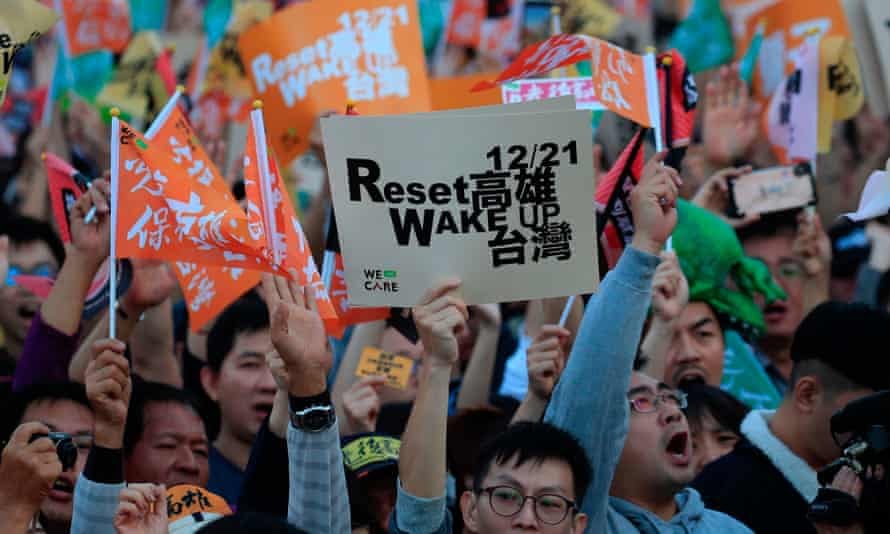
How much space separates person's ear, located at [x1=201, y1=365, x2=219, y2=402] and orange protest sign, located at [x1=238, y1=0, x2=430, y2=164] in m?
1.13

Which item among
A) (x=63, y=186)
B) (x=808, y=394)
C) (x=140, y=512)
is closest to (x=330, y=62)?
(x=63, y=186)

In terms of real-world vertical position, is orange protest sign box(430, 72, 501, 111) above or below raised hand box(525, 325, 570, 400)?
above

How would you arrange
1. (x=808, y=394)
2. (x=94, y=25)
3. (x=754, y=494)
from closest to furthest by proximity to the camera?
(x=754, y=494) → (x=808, y=394) → (x=94, y=25)

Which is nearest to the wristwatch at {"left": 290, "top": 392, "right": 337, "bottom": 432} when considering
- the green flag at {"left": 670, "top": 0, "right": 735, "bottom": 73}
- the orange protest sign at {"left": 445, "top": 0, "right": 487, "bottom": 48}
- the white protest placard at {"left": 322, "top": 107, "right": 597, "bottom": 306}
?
the white protest placard at {"left": 322, "top": 107, "right": 597, "bottom": 306}

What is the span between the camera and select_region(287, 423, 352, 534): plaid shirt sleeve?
413 centimetres

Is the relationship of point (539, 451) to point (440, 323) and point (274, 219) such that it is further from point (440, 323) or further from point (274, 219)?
point (274, 219)

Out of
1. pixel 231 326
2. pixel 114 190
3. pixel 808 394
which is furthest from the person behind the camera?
pixel 231 326

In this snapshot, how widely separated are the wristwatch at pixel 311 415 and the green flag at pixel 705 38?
17.6 feet

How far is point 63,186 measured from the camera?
19.2 ft

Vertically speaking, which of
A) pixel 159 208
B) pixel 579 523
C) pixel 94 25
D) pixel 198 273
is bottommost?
pixel 579 523

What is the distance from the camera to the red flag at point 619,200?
5332mm

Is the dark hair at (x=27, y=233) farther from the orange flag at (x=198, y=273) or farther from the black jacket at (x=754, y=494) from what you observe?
the black jacket at (x=754, y=494)

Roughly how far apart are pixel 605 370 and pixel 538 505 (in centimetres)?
46

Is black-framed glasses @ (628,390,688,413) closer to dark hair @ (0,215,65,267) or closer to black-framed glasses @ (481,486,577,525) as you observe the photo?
black-framed glasses @ (481,486,577,525)
